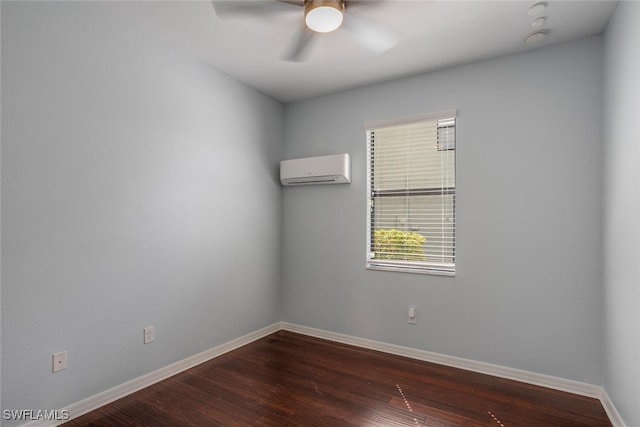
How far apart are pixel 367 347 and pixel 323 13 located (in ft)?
9.32

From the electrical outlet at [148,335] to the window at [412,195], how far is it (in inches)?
77.3

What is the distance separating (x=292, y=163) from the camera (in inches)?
142

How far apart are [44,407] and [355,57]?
3.21 m

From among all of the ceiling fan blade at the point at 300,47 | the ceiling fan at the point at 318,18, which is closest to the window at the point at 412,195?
the ceiling fan at the point at 318,18

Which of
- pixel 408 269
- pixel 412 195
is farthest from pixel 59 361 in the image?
pixel 412 195

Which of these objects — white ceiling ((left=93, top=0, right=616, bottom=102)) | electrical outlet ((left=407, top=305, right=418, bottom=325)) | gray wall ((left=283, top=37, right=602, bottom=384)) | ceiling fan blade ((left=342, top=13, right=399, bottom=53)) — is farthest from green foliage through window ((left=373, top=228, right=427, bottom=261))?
→ ceiling fan blade ((left=342, top=13, right=399, bottom=53))

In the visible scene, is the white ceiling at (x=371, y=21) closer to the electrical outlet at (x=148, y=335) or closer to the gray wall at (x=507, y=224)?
the gray wall at (x=507, y=224)

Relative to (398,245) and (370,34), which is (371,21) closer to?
(370,34)

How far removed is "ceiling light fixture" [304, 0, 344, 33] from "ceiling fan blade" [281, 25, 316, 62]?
417 millimetres

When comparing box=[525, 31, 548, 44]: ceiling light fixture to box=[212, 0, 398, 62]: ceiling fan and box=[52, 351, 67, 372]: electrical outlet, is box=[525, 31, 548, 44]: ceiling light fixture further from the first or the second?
box=[52, 351, 67, 372]: electrical outlet

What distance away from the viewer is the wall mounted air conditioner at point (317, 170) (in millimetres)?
3316

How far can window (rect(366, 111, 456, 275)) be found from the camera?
9.74 ft

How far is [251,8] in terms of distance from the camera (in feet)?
6.98

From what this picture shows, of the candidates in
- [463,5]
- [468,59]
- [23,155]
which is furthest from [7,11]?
[468,59]
